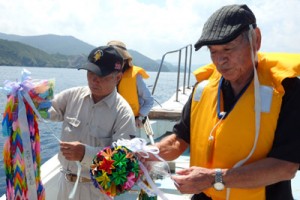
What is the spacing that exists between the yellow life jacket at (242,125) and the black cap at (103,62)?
703mm

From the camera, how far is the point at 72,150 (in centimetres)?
193

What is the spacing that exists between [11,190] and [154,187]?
0.68 m

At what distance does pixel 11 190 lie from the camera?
1618 mm

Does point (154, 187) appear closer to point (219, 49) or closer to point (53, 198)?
point (219, 49)

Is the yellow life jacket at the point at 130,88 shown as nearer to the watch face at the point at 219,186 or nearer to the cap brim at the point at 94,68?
the cap brim at the point at 94,68

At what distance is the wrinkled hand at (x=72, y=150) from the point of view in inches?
76.0

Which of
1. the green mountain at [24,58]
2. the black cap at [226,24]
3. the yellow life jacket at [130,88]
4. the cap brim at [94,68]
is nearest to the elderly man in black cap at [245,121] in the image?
the black cap at [226,24]

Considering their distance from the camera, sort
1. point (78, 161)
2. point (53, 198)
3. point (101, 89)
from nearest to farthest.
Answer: point (78, 161)
point (101, 89)
point (53, 198)

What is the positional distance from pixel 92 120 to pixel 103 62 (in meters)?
0.38

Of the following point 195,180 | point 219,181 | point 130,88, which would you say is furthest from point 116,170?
point 130,88

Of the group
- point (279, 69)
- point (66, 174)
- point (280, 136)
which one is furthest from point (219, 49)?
point (66, 174)

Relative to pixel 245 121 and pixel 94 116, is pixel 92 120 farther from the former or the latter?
pixel 245 121

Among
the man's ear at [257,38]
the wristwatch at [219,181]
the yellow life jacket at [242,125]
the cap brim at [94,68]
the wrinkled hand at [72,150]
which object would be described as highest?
the man's ear at [257,38]

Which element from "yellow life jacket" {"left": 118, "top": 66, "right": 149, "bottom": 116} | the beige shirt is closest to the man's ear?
the beige shirt
